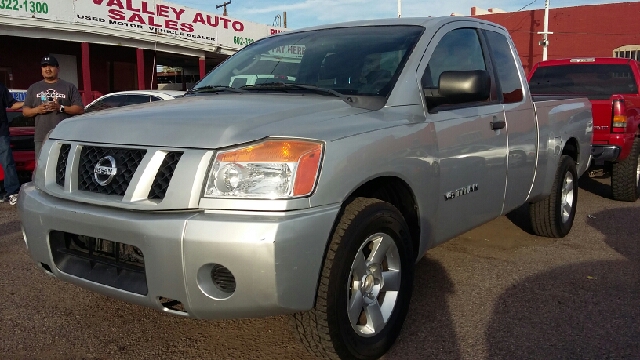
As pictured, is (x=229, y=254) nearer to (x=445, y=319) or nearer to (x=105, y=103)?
(x=445, y=319)

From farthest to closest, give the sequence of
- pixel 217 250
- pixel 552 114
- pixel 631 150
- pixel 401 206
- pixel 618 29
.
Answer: pixel 618 29
pixel 631 150
pixel 552 114
pixel 401 206
pixel 217 250

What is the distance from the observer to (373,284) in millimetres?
2797

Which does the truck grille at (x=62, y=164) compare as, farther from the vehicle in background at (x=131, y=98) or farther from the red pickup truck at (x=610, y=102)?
the vehicle in background at (x=131, y=98)

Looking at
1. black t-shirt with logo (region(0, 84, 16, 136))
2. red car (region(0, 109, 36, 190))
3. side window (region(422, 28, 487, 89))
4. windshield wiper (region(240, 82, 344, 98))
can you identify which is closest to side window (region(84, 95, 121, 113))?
red car (region(0, 109, 36, 190))

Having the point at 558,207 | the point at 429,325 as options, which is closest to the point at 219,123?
the point at 429,325

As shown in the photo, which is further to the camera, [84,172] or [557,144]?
[557,144]

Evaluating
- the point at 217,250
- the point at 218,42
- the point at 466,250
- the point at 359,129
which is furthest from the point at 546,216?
the point at 218,42

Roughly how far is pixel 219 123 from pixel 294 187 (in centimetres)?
45

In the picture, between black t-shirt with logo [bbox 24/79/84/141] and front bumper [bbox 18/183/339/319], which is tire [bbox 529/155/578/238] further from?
black t-shirt with logo [bbox 24/79/84/141]

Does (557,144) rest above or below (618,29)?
below

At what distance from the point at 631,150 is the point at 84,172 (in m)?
6.31

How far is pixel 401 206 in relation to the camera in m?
3.09

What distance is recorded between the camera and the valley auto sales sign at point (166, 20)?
48.5 ft

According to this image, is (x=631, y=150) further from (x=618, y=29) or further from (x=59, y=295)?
(x=618, y=29)
